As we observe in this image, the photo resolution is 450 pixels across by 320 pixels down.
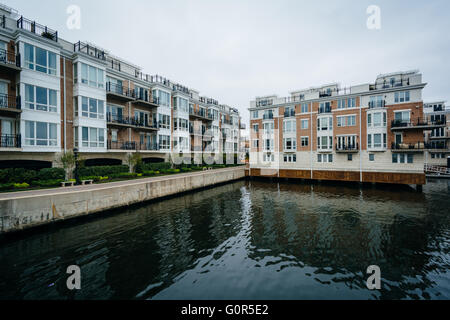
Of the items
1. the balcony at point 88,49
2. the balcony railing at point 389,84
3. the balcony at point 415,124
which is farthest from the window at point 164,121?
the balcony at point 415,124

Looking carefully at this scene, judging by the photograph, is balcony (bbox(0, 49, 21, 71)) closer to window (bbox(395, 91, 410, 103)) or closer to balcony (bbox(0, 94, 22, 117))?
balcony (bbox(0, 94, 22, 117))

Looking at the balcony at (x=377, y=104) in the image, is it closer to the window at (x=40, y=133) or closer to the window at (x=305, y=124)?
the window at (x=305, y=124)

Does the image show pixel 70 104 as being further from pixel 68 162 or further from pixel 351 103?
pixel 351 103

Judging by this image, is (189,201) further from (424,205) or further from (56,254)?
(424,205)

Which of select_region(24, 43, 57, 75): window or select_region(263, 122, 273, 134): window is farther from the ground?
select_region(24, 43, 57, 75): window

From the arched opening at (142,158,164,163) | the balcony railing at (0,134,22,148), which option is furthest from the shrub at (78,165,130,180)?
the arched opening at (142,158,164,163)

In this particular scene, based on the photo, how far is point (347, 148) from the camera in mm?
31375

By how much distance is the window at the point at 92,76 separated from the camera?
21.7 m

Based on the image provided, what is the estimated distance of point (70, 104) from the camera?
69.4ft

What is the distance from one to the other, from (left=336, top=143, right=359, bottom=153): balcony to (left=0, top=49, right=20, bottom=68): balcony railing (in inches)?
1599

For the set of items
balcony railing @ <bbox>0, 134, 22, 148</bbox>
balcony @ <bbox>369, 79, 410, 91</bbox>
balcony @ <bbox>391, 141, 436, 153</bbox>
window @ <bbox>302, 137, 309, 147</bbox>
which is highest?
balcony @ <bbox>369, 79, 410, 91</bbox>

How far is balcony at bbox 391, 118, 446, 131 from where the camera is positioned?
26.1 m

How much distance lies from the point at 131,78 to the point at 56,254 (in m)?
25.0

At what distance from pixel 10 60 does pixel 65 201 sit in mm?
15150
